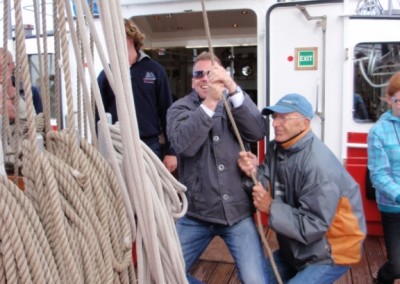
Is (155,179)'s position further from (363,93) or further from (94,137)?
(363,93)

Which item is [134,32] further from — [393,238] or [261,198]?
[393,238]

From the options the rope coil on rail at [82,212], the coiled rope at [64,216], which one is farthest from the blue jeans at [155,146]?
the coiled rope at [64,216]

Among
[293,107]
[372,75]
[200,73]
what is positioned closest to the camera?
[293,107]

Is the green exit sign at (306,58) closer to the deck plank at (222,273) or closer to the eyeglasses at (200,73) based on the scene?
the eyeglasses at (200,73)

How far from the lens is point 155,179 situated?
140 centimetres

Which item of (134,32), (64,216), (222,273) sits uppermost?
(134,32)

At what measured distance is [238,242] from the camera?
231 cm

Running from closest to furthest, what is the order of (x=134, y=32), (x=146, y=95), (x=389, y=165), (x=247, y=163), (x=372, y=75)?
(x=247, y=163)
(x=389, y=165)
(x=134, y=32)
(x=146, y=95)
(x=372, y=75)

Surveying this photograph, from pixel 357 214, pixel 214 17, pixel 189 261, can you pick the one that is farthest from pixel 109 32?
pixel 214 17

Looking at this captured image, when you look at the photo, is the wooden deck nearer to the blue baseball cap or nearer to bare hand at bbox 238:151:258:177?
bare hand at bbox 238:151:258:177

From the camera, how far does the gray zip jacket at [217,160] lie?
7.49 feet

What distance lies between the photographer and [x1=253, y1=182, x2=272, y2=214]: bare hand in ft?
7.15

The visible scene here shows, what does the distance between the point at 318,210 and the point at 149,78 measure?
1917 millimetres

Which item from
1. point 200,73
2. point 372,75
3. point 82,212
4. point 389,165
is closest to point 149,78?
point 200,73
